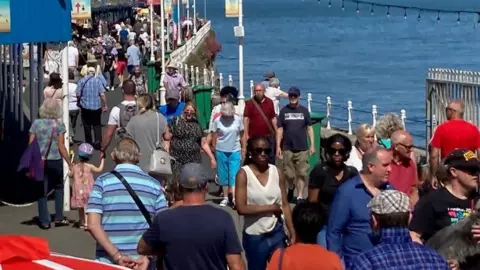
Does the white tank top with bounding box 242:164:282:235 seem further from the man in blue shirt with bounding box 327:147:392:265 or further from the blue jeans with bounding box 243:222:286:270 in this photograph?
the man in blue shirt with bounding box 327:147:392:265

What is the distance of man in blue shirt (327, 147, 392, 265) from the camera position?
801 cm

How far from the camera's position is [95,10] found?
95.0 m

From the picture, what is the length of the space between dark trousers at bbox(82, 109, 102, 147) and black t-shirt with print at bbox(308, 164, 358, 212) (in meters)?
11.6

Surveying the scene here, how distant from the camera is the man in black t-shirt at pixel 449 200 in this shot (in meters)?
7.77

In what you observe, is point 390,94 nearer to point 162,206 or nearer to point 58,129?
point 58,129

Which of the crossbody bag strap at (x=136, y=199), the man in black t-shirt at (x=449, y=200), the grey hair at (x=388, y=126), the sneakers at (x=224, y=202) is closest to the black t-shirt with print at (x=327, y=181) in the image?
the man in black t-shirt at (x=449, y=200)

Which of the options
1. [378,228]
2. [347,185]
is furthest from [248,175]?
[378,228]

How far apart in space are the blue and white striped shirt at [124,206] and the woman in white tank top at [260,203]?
1.30m

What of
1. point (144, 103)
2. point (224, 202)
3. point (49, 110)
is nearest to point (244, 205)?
point (144, 103)

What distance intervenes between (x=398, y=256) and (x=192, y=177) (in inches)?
58.8

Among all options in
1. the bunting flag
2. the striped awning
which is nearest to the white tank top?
the striped awning

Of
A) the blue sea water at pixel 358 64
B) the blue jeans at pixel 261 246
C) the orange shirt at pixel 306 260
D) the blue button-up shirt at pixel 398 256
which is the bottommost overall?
the blue sea water at pixel 358 64

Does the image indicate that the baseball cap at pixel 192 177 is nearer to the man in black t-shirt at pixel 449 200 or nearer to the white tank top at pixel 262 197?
the man in black t-shirt at pixel 449 200

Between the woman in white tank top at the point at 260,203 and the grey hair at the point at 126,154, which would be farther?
the woman in white tank top at the point at 260,203
